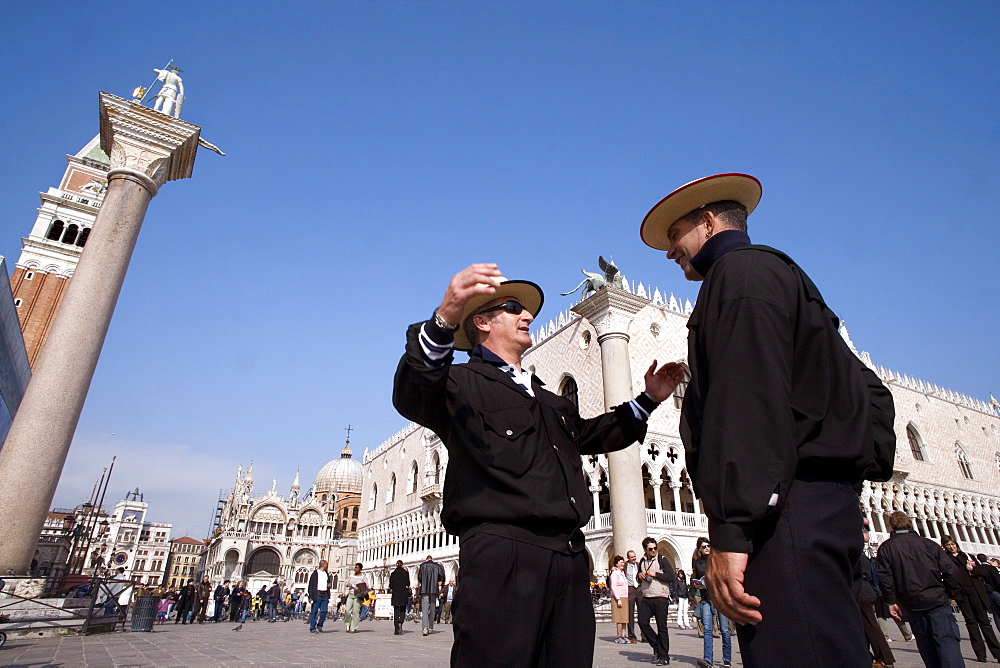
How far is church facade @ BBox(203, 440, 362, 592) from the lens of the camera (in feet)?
136

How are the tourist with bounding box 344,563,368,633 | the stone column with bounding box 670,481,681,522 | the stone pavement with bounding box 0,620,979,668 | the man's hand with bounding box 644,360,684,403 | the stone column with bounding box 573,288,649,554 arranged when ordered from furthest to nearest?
the stone column with bounding box 670,481,681,522 → the stone column with bounding box 573,288,649,554 → the tourist with bounding box 344,563,368,633 → the stone pavement with bounding box 0,620,979,668 → the man's hand with bounding box 644,360,684,403

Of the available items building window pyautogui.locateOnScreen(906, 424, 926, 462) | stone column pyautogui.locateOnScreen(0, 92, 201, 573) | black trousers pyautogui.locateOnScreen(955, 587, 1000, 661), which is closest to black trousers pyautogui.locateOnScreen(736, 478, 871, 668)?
black trousers pyautogui.locateOnScreen(955, 587, 1000, 661)

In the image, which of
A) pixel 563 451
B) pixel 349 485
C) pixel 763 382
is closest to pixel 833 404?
pixel 763 382

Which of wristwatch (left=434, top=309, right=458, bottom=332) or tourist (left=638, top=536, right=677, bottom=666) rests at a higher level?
wristwatch (left=434, top=309, right=458, bottom=332)

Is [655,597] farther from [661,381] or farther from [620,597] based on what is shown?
[661,381]

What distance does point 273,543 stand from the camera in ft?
143

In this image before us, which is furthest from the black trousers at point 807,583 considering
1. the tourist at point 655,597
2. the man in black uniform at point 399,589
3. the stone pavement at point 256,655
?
the man in black uniform at point 399,589

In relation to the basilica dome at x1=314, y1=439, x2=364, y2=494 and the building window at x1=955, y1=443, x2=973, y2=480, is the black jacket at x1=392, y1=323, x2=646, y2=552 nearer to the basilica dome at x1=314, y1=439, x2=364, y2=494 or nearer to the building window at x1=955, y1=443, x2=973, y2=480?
the building window at x1=955, y1=443, x2=973, y2=480

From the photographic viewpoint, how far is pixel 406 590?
1176 cm

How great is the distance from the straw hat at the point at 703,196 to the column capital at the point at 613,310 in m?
12.1

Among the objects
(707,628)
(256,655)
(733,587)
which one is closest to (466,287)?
(733,587)

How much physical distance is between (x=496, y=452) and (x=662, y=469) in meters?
18.3

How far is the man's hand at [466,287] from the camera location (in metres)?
1.86

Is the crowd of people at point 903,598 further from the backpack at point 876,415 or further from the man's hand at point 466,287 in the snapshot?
the man's hand at point 466,287
